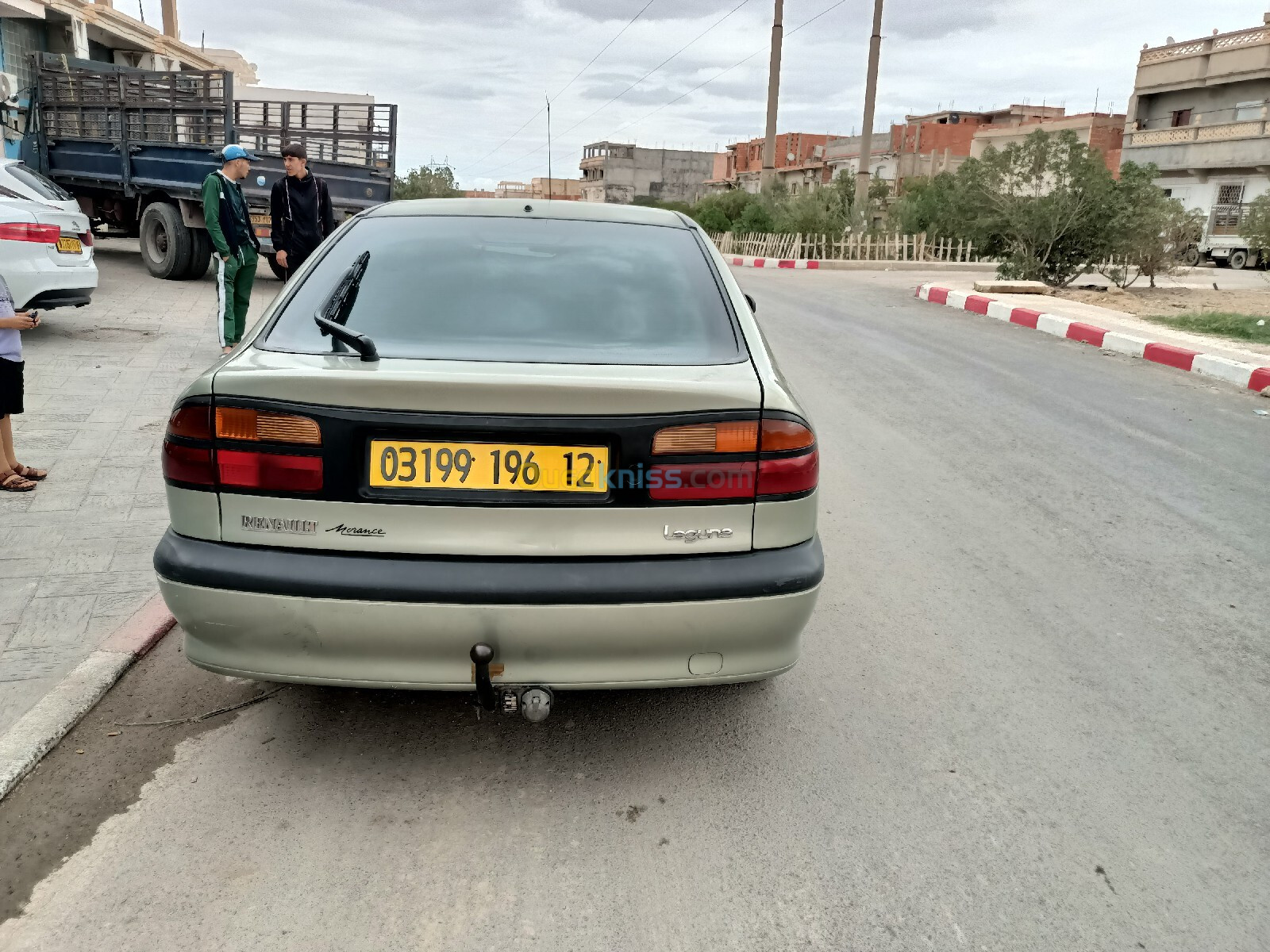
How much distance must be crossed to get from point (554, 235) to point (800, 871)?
2134 mm

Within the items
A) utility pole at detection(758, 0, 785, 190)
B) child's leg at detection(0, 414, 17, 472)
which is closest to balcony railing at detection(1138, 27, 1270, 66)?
utility pole at detection(758, 0, 785, 190)

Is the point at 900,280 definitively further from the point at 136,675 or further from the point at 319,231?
the point at 136,675

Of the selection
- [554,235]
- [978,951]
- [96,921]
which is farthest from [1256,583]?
[96,921]

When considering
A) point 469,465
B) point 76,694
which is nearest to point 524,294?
point 469,465

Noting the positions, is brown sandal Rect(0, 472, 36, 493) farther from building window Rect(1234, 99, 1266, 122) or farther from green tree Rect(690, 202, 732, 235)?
building window Rect(1234, 99, 1266, 122)

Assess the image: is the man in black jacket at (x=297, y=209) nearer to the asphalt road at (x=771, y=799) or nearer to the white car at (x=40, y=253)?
the white car at (x=40, y=253)

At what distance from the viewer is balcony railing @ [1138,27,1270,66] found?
1907 inches

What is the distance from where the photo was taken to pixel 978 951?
2.14 meters

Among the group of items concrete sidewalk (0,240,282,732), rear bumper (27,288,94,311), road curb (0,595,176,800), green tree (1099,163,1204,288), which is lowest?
road curb (0,595,176,800)

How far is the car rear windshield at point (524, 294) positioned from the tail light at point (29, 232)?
662 cm

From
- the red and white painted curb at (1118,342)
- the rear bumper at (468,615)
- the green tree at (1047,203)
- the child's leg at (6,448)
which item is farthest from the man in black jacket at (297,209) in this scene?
the green tree at (1047,203)

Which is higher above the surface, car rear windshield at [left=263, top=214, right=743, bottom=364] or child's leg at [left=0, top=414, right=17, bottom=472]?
car rear windshield at [left=263, top=214, right=743, bottom=364]

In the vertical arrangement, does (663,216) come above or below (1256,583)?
above

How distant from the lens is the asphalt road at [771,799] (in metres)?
2.22
